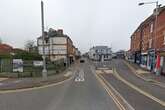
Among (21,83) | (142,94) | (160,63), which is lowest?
(21,83)

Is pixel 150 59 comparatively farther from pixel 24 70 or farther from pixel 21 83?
pixel 21 83

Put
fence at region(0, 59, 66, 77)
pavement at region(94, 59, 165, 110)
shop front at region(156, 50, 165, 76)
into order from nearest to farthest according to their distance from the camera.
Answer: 1. pavement at region(94, 59, 165, 110)
2. fence at region(0, 59, 66, 77)
3. shop front at region(156, 50, 165, 76)

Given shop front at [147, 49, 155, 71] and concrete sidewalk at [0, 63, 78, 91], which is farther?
shop front at [147, 49, 155, 71]

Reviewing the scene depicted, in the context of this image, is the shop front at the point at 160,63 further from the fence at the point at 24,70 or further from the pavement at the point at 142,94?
the fence at the point at 24,70

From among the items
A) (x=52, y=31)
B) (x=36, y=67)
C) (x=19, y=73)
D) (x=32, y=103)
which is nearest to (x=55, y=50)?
(x=52, y=31)

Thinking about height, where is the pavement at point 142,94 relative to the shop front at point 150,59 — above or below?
below

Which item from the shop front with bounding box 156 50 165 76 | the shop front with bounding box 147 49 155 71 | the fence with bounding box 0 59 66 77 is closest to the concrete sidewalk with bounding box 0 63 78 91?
the fence with bounding box 0 59 66 77

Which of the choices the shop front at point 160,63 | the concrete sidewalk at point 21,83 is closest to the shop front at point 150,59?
the shop front at point 160,63

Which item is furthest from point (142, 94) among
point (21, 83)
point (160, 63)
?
point (160, 63)

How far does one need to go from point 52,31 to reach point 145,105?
65.4 m

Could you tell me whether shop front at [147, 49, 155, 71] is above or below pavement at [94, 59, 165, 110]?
above

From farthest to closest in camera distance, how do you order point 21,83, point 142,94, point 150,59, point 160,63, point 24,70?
point 150,59, point 160,63, point 24,70, point 21,83, point 142,94

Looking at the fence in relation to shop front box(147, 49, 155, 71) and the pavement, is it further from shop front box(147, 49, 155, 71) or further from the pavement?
shop front box(147, 49, 155, 71)

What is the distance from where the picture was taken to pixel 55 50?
220 feet
